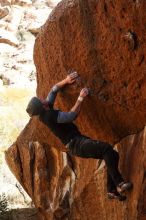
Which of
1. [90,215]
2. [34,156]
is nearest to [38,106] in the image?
[90,215]

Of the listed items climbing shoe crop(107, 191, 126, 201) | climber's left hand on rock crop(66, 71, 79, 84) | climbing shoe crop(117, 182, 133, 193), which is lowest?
climbing shoe crop(107, 191, 126, 201)

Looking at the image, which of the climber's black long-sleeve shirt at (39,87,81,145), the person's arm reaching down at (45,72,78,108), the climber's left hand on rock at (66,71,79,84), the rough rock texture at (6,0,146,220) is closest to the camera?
the rough rock texture at (6,0,146,220)

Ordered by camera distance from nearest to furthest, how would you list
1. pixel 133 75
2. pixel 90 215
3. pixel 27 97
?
pixel 133 75 < pixel 90 215 < pixel 27 97

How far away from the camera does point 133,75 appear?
7.11 meters

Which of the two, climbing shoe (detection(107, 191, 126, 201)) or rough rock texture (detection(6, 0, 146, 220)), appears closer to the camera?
rough rock texture (detection(6, 0, 146, 220))

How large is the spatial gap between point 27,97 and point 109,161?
22.5m

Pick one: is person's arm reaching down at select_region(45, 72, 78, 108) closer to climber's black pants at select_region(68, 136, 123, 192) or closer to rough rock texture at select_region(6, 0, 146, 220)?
rough rock texture at select_region(6, 0, 146, 220)

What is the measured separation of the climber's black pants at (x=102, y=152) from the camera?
684 centimetres

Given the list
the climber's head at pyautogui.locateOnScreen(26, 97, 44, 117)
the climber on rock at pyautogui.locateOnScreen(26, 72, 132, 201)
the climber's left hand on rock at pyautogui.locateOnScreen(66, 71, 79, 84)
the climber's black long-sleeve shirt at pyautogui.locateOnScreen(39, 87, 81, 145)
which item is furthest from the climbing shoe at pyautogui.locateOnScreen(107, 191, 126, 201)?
the climber's left hand on rock at pyautogui.locateOnScreen(66, 71, 79, 84)

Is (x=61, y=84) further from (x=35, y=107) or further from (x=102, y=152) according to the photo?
(x=102, y=152)

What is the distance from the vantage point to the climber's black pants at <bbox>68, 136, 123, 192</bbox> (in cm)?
684

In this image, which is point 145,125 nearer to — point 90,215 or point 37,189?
point 90,215

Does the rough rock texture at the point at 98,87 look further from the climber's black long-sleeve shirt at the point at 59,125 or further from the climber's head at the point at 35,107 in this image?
the climber's head at the point at 35,107

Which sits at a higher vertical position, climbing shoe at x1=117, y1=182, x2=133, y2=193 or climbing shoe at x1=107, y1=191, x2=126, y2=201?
climbing shoe at x1=117, y1=182, x2=133, y2=193
